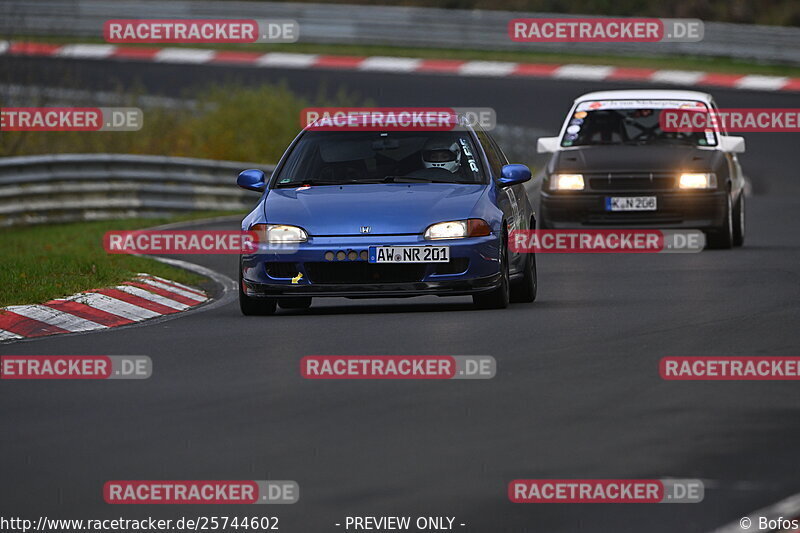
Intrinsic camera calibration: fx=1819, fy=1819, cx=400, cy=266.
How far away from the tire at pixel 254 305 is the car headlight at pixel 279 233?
36 cm

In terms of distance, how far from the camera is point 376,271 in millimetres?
12398

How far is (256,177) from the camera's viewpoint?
13.5 metres

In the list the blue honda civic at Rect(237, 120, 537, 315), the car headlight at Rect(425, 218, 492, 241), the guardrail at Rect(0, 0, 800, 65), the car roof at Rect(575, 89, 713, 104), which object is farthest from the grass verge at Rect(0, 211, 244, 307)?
the guardrail at Rect(0, 0, 800, 65)

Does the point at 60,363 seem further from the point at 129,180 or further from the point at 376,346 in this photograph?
the point at 129,180

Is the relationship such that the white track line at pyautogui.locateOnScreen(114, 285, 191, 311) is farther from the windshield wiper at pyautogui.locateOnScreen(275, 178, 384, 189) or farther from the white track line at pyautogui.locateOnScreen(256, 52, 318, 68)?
the white track line at pyautogui.locateOnScreen(256, 52, 318, 68)

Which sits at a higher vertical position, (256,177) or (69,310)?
(256,177)

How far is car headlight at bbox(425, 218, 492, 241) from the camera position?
1246 cm

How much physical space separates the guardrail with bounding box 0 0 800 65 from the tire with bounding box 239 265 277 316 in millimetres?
28017

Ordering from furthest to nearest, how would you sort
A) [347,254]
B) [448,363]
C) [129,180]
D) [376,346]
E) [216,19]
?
[216,19] → [129,180] → [347,254] → [376,346] → [448,363]

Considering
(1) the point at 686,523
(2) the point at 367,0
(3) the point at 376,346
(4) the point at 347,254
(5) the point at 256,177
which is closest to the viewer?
(1) the point at 686,523

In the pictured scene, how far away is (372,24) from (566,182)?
76.3ft

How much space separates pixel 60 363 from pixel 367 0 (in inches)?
1922

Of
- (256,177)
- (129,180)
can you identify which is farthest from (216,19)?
(256,177)

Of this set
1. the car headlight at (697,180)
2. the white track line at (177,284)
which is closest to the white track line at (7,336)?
the white track line at (177,284)
